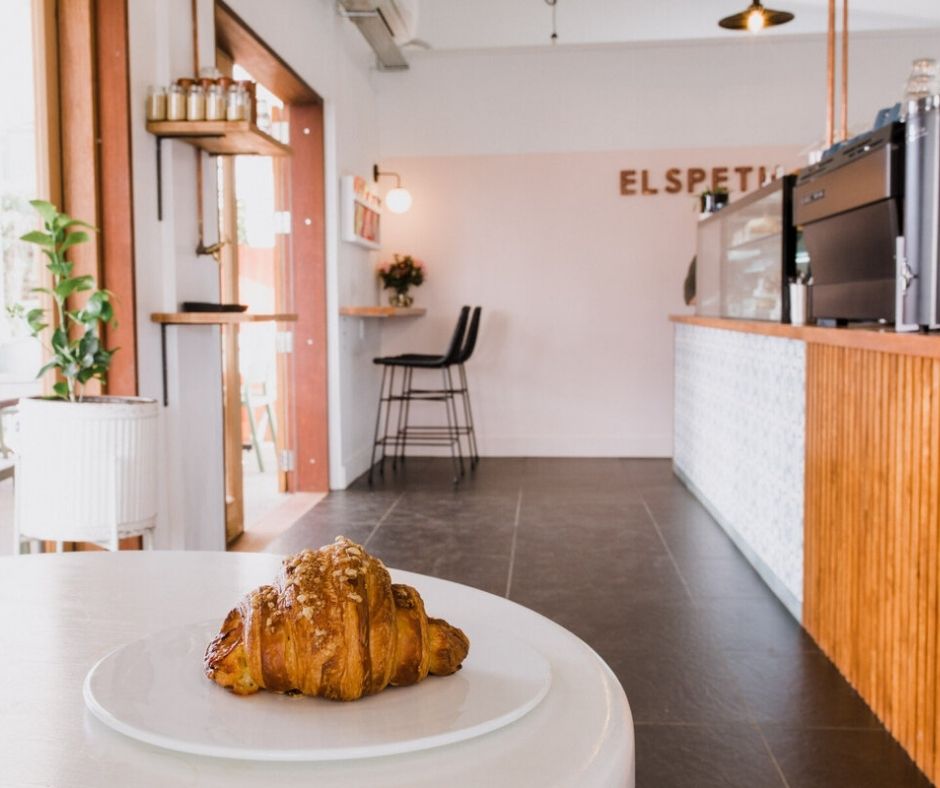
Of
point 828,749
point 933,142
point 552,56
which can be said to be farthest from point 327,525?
point 552,56

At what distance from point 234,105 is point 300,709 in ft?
10.2

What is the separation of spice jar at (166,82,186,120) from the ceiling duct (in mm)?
2634

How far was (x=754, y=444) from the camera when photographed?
4145mm

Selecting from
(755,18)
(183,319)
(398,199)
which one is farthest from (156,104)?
(398,199)

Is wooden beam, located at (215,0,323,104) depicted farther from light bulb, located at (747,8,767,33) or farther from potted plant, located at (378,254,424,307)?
light bulb, located at (747,8,767,33)

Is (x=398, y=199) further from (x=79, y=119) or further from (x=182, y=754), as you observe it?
(x=182, y=754)

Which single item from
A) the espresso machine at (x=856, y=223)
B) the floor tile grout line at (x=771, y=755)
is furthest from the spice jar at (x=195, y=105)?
the floor tile grout line at (x=771, y=755)

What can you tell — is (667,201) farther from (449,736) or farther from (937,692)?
(449,736)

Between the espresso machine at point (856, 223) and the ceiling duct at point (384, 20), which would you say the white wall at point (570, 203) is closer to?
the ceiling duct at point (384, 20)

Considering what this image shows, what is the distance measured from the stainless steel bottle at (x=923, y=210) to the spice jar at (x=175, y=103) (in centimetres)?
229

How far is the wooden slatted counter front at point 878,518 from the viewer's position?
219 centimetres

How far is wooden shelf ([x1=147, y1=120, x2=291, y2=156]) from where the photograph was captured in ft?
11.0

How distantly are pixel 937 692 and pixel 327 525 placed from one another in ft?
11.2

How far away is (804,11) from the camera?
7309mm
